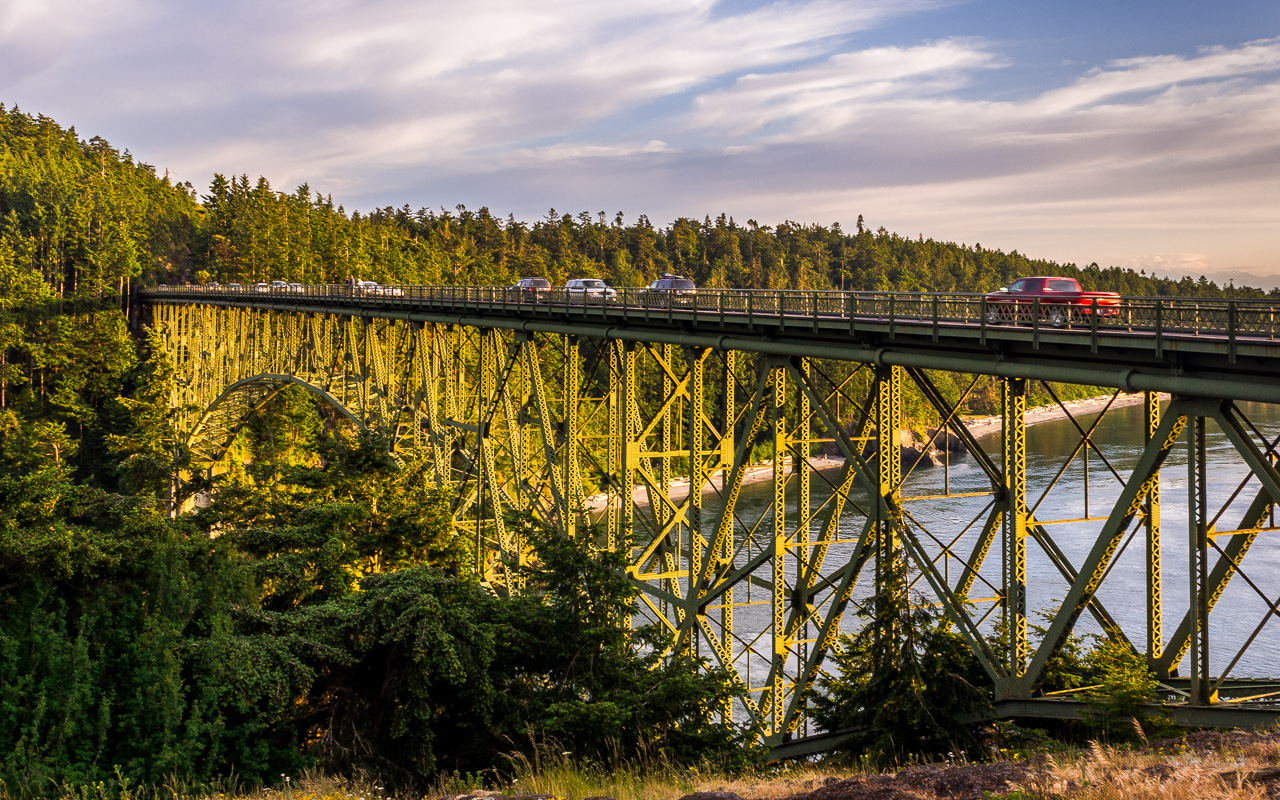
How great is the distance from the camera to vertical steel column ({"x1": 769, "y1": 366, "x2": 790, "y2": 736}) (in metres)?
17.8

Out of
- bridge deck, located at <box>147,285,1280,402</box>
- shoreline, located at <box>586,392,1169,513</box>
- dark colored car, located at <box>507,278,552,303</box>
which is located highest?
dark colored car, located at <box>507,278,552,303</box>

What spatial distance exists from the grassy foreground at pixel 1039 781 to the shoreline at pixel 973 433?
54687mm

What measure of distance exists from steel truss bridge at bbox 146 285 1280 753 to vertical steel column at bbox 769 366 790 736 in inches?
2.1

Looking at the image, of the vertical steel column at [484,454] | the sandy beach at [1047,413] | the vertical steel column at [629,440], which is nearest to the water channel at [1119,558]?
the vertical steel column at [629,440]

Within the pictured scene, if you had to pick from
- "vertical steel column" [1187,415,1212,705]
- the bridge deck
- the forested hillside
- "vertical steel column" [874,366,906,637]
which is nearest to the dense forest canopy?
"vertical steel column" [874,366,906,637]

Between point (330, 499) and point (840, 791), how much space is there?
2464 cm

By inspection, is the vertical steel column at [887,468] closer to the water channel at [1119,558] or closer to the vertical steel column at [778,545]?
the vertical steel column at [778,545]

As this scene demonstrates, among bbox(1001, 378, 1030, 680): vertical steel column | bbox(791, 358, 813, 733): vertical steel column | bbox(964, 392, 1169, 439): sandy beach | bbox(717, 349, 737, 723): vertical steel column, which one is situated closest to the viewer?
bbox(1001, 378, 1030, 680): vertical steel column

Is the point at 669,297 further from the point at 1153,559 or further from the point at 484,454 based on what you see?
the point at 1153,559

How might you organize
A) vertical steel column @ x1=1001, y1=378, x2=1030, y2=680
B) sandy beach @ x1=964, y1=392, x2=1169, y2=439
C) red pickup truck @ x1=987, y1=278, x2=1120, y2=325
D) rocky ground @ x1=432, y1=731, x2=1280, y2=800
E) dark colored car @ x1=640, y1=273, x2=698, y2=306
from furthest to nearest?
sandy beach @ x1=964, y1=392, x2=1169, y2=439
dark colored car @ x1=640, y1=273, x2=698, y2=306
red pickup truck @ x1=987, y1=278, x2=1120, y2=325
vertical steel column @ x1=1001, y1=378, x2=1030, y2=680
rocky ground @ x1=432, y1=731, x2=1280, y2=800

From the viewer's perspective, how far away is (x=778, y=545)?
18.2m

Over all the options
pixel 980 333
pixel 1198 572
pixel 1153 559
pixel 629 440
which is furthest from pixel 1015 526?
pixel 629 440

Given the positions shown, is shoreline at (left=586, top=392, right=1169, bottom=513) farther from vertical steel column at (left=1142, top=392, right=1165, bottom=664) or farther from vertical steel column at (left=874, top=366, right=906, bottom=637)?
vertical steel column at (left=1142, top=392, right=1165, bottom=664)

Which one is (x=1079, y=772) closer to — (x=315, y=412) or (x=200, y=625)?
(x=200, y=625)
